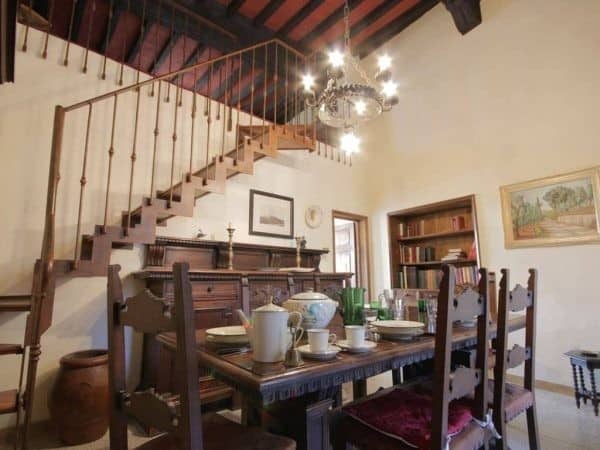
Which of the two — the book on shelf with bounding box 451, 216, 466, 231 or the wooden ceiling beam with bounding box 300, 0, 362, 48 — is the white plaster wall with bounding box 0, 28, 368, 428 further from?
the book on shelf with bounding box 451, 216, 466, 231

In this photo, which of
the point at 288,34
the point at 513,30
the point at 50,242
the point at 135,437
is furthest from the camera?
the point at 288,34

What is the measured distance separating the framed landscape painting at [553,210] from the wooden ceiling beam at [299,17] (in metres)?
3.23

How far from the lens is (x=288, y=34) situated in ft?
15.2

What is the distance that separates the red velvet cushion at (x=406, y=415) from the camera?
1.16 meters

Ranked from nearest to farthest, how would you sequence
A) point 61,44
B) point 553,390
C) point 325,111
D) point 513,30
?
point 325,111 < point 61,44 < point 553,390 < point 513,30

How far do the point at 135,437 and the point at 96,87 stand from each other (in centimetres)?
294

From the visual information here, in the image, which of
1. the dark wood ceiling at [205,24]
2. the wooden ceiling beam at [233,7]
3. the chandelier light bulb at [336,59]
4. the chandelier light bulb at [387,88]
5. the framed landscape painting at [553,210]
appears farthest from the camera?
the wooden ceiling beam at [233,7]

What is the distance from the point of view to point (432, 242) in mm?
4766

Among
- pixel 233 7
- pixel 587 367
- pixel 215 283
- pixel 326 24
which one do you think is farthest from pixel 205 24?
pixel 587 367

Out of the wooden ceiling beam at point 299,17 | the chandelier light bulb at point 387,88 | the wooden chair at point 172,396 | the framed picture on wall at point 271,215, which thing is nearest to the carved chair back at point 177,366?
the wooden chair at point 172,396

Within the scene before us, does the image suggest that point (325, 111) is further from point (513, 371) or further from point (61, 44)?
point (513, 371)

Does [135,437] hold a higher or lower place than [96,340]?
lower

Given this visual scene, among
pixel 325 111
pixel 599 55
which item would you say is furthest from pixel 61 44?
pixel 599 55

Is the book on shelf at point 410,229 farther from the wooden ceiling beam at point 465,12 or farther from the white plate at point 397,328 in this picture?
the white plate at point 397,328
